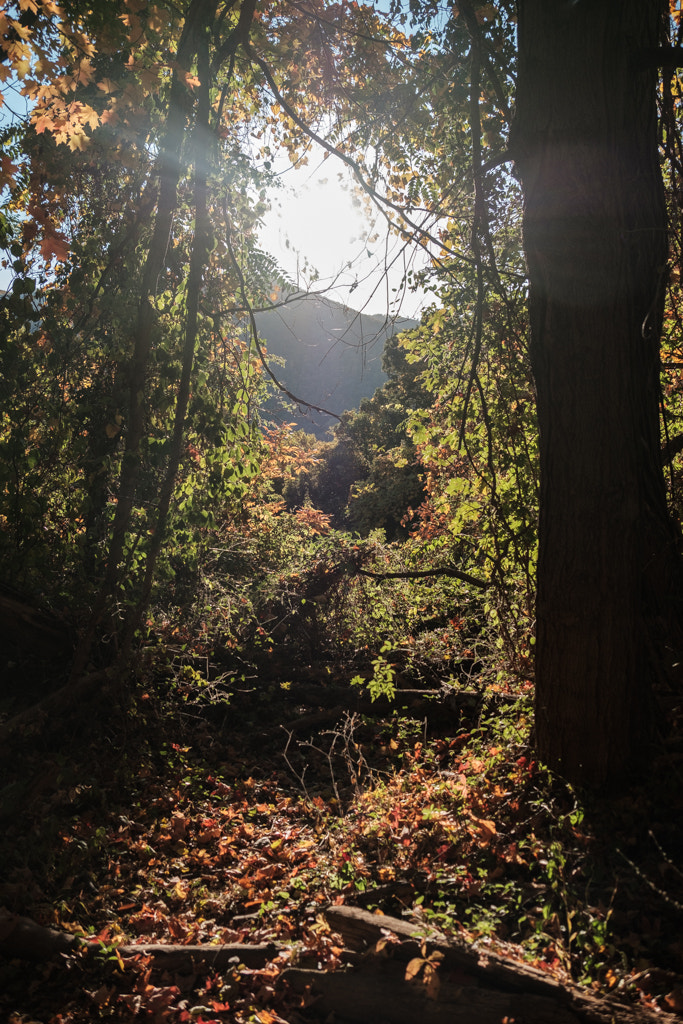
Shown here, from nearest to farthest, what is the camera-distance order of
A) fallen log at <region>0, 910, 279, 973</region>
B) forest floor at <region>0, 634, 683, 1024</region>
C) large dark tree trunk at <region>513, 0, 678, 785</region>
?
1. forest floor at <region>0, 634, 683, 1024</region>
2. fallen log at <region>0, 910, 279, 973</region>
3. large dark tree trunk at <region>513, 0, 678, 785</region>

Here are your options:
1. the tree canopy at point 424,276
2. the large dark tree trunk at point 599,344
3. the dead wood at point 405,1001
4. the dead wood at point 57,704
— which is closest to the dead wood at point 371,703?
the tree canopy at point 424,276

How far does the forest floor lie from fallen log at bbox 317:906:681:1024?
6 cm

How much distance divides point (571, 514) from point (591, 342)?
0.96 metres

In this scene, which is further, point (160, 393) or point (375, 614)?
point (375, 614)

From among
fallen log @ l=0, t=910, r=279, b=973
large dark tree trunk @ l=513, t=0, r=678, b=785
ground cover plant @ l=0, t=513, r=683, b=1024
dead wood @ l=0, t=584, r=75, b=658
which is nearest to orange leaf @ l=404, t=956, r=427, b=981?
ground cover plant @ l=0, t=513, r=683, b=1024

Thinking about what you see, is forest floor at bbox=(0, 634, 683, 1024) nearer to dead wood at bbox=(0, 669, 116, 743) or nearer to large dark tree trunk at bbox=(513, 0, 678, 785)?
dead wood at bbox=(0, 669, 116, 743)

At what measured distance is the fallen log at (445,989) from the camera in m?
2.49

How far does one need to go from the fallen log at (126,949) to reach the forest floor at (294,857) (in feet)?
0.14

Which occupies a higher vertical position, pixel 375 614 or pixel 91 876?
pixel 375 614

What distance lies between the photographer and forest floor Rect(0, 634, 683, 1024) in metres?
2.98

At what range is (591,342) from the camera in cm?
350

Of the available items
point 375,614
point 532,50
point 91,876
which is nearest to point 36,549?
point 91,876

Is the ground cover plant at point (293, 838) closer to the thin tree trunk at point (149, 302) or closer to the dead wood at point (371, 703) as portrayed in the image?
the dead wood at point (371, 703)

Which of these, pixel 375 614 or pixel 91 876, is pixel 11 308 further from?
pixel 375 614
